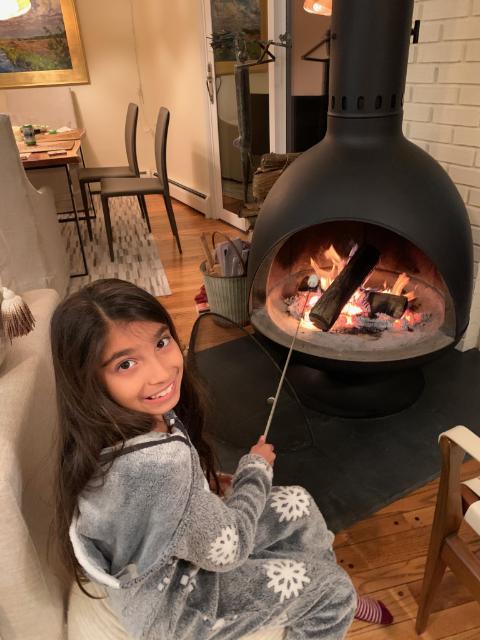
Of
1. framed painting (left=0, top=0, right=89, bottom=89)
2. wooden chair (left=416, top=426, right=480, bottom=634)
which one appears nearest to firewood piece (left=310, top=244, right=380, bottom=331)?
wooden chair (left=416, top=426, right=480, bottom=634)

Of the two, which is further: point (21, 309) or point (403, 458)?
point (403, 458)

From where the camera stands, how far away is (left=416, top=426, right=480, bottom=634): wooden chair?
879 millimetres

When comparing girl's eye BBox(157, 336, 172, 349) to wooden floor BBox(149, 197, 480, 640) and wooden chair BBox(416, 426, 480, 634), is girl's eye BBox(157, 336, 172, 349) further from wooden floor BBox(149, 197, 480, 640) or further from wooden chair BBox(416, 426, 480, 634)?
wooden floor BBox(149, 197, 480, 640)

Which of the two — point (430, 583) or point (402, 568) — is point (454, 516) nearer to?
point (430, 583)

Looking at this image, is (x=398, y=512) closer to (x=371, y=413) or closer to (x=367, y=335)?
(x=371, y=413)

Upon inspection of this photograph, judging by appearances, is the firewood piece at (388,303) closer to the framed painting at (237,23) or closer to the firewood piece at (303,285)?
the firewood piece at (303,285)

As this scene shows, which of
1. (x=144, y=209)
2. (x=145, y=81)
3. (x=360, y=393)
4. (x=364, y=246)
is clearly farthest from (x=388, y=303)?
(x=145, y=81)

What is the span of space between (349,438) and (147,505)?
1011mm

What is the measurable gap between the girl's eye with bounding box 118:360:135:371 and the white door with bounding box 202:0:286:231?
8.20 feet

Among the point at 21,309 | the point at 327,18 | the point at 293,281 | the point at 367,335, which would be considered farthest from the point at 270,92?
the point at 21,309

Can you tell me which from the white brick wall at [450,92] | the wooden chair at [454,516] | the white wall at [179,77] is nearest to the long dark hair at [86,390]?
the wooden chair at [454,516]

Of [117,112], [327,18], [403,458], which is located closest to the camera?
[403,458]

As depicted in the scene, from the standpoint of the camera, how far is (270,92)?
2.85 metres

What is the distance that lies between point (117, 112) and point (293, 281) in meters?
3.94
